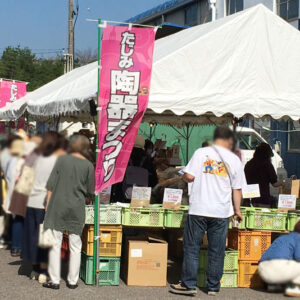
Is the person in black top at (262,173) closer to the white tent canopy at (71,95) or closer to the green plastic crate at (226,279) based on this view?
the green plastic crate at (226,279)

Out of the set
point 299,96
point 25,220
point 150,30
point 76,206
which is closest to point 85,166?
point 76,206

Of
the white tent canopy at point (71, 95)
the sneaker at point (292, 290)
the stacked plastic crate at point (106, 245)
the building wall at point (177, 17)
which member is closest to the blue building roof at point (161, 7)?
the building wall at point (177, 17)

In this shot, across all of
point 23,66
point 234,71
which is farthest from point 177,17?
point 23,66

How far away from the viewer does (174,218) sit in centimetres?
605

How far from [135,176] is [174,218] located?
943 mm

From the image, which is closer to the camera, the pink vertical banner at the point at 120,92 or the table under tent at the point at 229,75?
the pink vertical banner at the point at 120,92

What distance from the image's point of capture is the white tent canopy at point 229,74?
6.12 meters

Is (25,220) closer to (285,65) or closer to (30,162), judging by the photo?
(30,162)

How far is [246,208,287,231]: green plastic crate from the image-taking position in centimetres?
602

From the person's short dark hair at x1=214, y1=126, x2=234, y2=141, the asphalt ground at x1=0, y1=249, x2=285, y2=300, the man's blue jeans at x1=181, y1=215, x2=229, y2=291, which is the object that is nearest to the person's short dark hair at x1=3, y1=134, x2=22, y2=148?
the person's short dark hair at x1=214, y1=126, x2=234, y2=141

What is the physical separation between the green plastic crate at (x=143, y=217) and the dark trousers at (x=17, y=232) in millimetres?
4962

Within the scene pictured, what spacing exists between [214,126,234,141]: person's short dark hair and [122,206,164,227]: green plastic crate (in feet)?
15.2

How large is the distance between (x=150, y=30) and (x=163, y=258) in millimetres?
2535

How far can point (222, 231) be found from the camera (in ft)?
17.4
